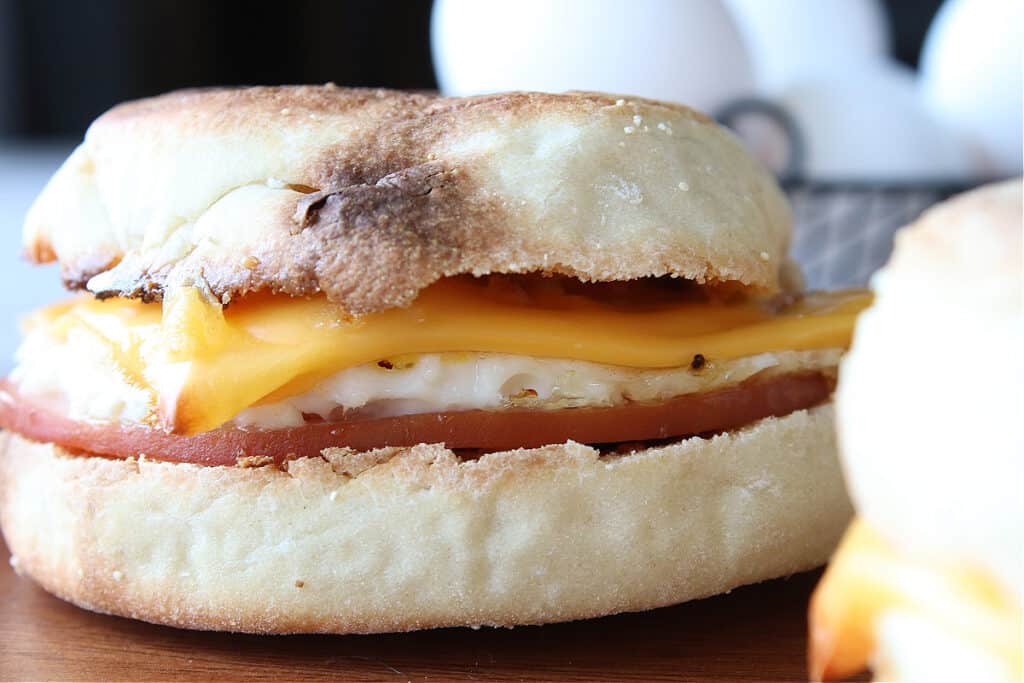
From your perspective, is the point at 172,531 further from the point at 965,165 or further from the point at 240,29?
the point at 240,29

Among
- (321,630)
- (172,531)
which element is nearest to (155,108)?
(172,531)

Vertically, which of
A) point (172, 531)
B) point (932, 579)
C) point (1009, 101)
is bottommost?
point (172, 531)

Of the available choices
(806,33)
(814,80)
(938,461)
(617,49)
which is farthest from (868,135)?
(938,461)

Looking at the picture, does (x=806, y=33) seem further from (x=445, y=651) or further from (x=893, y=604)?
(x=893, y=604)

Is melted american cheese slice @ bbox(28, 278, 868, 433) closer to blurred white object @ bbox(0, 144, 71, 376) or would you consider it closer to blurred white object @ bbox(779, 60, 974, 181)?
blurred white object @ bbox(779, 60, 974, 181)

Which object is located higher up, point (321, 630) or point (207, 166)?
point (207, 166)

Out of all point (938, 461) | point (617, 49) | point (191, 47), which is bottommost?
point (191, 47)
